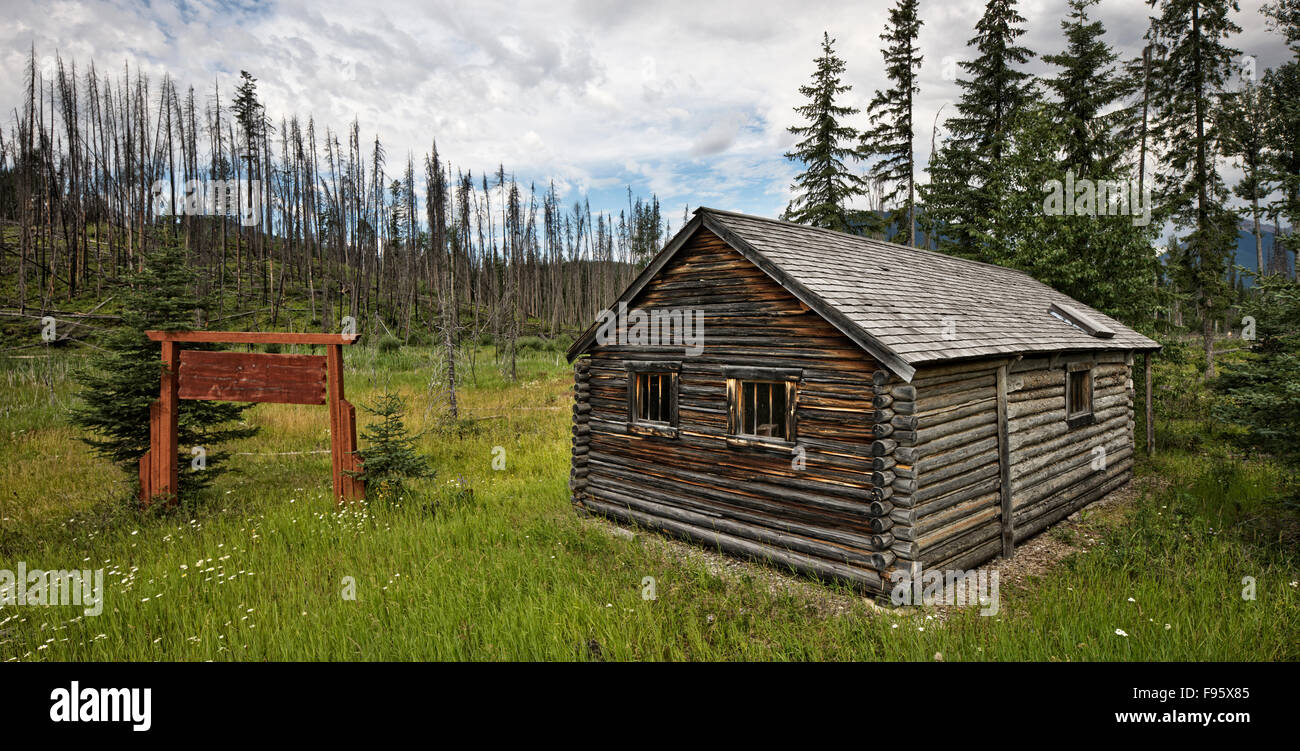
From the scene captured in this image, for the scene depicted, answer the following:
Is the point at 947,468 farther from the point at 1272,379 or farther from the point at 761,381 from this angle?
the point at 1272,379

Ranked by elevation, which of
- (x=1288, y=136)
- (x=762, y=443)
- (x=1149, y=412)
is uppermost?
Answer: (x=1288, y=136)

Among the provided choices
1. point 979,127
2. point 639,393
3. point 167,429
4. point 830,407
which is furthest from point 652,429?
point 979,127

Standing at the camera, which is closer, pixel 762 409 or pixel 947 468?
pixel 947 468

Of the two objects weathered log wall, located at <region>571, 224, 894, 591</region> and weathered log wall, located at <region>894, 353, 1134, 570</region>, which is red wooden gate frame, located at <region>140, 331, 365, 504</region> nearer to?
weathered log wall, located at <region>571, 224, 894, 591</region>

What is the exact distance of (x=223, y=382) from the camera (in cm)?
895

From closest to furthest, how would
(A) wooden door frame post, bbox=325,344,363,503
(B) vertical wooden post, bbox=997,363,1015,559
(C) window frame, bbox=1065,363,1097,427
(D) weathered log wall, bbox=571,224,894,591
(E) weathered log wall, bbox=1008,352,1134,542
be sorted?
(D) weathered log wall, bbox=571,224,894,591, (B) vertical wooden post, bbox=997,363,1015,559, (A) wooden door frame post, bbox=325,344,363,503, (E) weathered log wall, bbox=1008,352,1134,542, (C) window frame, bbox=1065,363,1097,427

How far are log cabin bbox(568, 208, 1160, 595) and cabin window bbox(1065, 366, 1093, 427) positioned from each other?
52mm

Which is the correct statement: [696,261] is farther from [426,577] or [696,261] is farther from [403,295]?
[403,295]

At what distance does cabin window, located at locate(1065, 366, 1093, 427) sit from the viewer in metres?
10.8

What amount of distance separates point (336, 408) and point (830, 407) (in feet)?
26.3

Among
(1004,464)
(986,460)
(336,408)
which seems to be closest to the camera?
(986,460)

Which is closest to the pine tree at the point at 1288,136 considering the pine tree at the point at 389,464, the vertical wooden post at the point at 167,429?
the pine tree at the point at 389,464

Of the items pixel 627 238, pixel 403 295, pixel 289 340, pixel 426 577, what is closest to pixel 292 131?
pixel 403 295

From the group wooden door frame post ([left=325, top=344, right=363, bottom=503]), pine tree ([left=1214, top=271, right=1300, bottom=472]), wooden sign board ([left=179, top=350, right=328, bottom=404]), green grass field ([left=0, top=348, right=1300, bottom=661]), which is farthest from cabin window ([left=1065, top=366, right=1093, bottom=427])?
wooden sign board ([left=179, top=350, right=328, bottom=404])
